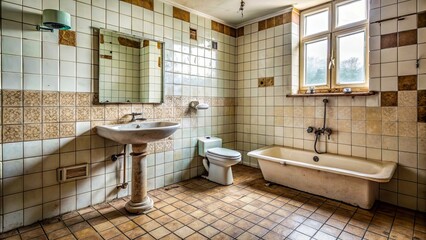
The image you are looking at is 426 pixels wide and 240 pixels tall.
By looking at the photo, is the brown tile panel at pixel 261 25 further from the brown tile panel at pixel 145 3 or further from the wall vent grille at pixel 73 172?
the wall vent grille at pixel 73 172

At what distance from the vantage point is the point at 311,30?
3.29m

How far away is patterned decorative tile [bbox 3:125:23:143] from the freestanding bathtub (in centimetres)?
247

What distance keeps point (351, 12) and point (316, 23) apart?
45 cm

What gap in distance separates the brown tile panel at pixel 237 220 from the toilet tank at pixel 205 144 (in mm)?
697

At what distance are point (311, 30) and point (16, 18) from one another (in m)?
3.40

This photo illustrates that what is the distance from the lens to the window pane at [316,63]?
3125 millimetres

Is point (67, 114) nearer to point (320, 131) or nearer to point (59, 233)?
point (59, 233)

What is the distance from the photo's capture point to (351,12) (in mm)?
2877

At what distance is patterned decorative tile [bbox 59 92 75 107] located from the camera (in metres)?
2.18

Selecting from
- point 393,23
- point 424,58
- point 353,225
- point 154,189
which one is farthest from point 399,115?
point 154,189

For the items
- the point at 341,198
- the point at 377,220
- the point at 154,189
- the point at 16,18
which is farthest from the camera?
the point at 154,189

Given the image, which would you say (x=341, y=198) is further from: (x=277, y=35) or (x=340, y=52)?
Result: (x=277, y=35)

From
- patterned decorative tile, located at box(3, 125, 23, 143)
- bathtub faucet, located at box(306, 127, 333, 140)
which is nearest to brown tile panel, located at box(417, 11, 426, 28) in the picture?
bathtub faucet, located at box(306, 127, 333, 140)

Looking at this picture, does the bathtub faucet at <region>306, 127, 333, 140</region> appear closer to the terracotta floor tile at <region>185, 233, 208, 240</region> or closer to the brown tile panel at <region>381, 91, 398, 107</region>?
the brown tile panel at <region>381, 91, 398, 107</region>
